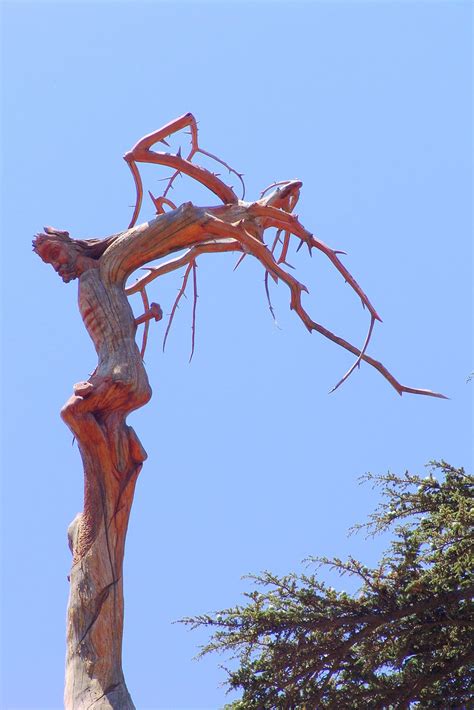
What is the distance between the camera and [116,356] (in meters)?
4.87

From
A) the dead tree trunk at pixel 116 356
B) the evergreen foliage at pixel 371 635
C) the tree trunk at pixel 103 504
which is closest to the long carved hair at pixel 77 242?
the dead tree trunk at pixel 116 356

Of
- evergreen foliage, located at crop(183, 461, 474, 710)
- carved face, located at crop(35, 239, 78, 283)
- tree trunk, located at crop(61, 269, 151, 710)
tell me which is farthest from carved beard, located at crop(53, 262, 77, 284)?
evergreen foliage, located at crop(183, 461, 474, 710)

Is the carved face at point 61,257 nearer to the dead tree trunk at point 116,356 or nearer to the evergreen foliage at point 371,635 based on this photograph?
the dead tree trunk at point 116,356

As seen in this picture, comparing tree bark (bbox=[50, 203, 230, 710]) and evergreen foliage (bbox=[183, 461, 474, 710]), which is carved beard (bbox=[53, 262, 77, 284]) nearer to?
tree bark (bbox=[50, 203, 230, 710])

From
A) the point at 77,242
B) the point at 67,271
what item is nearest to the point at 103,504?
the point at 67,271

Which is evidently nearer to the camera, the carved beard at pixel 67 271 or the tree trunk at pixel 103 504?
the tree trunk at pixel 103 504

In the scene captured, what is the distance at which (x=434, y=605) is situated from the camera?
231 inches

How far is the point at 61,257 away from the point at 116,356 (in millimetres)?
664

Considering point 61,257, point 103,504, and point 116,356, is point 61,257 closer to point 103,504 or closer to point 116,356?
point 116,356

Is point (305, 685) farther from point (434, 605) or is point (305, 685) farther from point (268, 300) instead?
point (268, 300)

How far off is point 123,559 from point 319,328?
151cm

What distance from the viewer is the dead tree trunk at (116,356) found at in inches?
174

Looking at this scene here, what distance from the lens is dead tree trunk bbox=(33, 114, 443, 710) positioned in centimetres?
442

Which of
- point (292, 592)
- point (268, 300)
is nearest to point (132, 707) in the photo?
point (292, 592)
